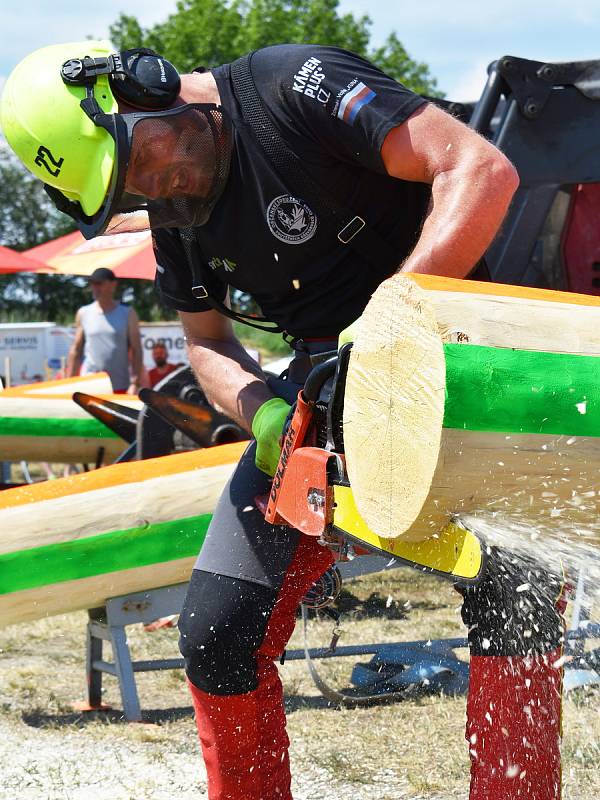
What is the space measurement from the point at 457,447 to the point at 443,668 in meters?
2.75

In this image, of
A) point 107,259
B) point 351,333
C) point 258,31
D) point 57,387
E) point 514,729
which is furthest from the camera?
point 258,31

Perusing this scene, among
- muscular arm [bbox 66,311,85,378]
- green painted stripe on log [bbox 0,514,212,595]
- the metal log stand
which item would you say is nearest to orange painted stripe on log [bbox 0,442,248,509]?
green painted stripe on log [bbox 0,514,212,595]

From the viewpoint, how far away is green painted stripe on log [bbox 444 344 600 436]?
171 centimetres

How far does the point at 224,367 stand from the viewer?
2836 millimetres

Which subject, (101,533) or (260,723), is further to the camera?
(101,533)

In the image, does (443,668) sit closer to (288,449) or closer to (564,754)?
(564,754)

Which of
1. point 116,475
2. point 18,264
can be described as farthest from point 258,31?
point 116,475

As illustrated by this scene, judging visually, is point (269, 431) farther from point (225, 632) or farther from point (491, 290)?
point (491, 290)

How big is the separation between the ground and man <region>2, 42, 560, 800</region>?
37.2 inches

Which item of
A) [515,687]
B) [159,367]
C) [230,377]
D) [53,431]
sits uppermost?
[230,377]

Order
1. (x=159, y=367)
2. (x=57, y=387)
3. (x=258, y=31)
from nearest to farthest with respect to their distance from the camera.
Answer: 1. (x=57, y=387)
2. (x=159, y=367)
3. (x=258, y=31)

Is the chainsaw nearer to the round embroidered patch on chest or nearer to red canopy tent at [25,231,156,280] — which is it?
the round embroidered patch on chest

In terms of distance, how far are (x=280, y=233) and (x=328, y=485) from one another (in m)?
0.69

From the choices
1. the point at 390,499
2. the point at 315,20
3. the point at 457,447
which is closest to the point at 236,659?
the point at 390,499
